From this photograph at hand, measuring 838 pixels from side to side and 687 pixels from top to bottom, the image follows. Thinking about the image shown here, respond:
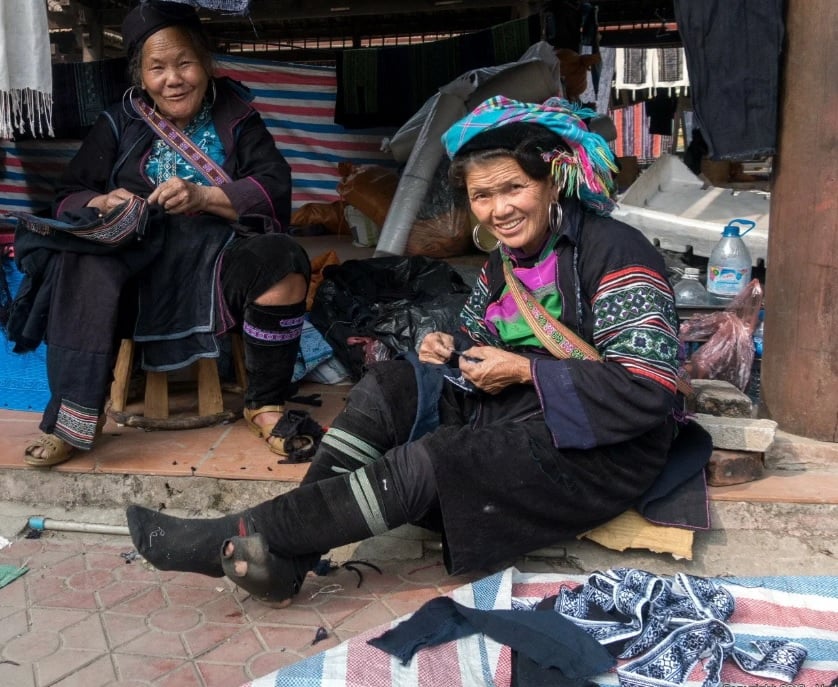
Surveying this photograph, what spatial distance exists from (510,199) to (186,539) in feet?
4.43

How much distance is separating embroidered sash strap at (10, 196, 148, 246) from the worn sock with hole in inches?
42.7

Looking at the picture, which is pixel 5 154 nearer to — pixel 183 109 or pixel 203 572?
pixel 183 109

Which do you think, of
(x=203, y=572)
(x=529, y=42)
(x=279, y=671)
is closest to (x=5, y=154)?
(x=529, y=42)

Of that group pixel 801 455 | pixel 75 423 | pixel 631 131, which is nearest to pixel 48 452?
pixel 75 423

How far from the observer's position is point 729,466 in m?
2.87

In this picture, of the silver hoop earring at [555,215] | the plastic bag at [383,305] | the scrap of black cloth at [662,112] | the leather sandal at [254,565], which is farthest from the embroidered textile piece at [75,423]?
the scrap of black cloth at [662,112]

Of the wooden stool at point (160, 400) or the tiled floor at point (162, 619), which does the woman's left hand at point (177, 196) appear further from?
the tiled floor at point (162, 619)

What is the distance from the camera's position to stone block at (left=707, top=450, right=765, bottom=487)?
2861mm

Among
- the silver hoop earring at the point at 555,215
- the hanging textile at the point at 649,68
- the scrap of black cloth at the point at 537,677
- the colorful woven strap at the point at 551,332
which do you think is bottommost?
the scrap of black cloth at the point at 537,677

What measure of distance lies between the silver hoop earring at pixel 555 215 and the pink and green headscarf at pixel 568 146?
1.9 inches

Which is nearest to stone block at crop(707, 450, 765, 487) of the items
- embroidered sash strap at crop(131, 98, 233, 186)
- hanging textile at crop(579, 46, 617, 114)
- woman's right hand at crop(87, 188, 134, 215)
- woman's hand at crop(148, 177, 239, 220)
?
woman's hand at crop(148, 177, 239, 220)

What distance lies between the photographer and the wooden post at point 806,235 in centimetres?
286

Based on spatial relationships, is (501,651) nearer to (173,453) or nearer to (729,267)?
(173,453)

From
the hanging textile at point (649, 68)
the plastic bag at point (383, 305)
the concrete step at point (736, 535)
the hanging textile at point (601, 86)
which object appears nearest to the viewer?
the concrete step at point (736, 535)
